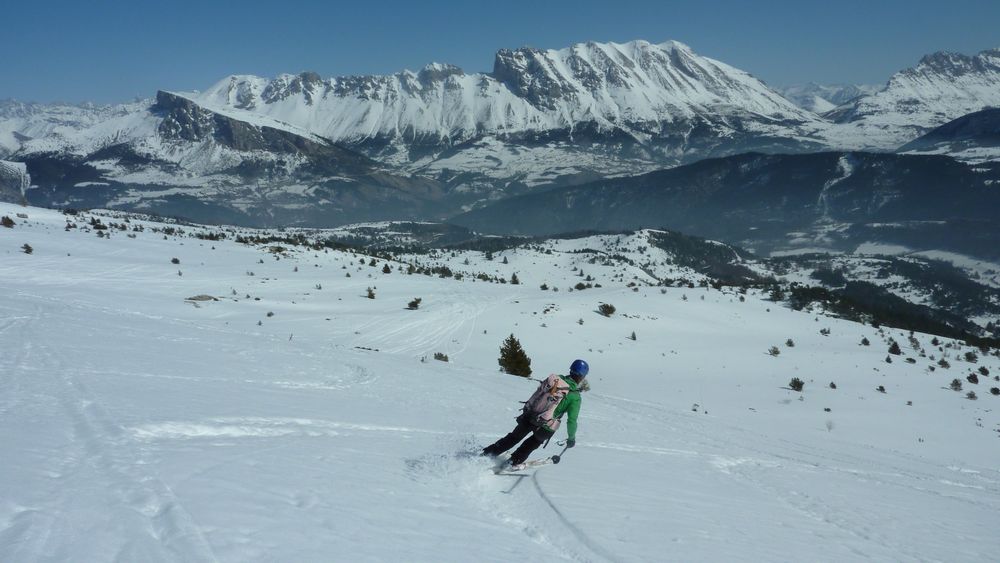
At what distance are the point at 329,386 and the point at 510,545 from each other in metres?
8.37

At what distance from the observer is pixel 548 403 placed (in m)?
8.21

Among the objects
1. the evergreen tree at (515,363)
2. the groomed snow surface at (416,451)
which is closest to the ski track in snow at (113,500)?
the groomed snow surface at (416,451)

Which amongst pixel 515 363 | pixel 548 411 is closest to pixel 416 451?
pixel 548 411

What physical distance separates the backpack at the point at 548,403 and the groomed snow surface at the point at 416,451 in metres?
0.82

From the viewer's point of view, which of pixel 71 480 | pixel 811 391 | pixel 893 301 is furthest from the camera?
pixel 893 301

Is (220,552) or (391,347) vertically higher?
(220,552)

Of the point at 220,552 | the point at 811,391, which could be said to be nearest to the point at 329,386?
the point at 220,552

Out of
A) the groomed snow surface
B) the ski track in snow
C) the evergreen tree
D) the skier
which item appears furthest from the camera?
the evergreen tree

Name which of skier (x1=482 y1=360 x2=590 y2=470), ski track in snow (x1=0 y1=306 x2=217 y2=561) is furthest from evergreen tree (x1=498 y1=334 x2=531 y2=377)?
ski track in snow (x1=0 y1=306 x2=217 y2=561)

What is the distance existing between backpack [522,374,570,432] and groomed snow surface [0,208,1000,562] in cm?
82

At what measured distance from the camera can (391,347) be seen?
24469mm

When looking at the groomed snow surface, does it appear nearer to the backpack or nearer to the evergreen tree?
the backpack

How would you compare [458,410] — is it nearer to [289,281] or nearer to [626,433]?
[626,433]

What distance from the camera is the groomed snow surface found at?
479cm
